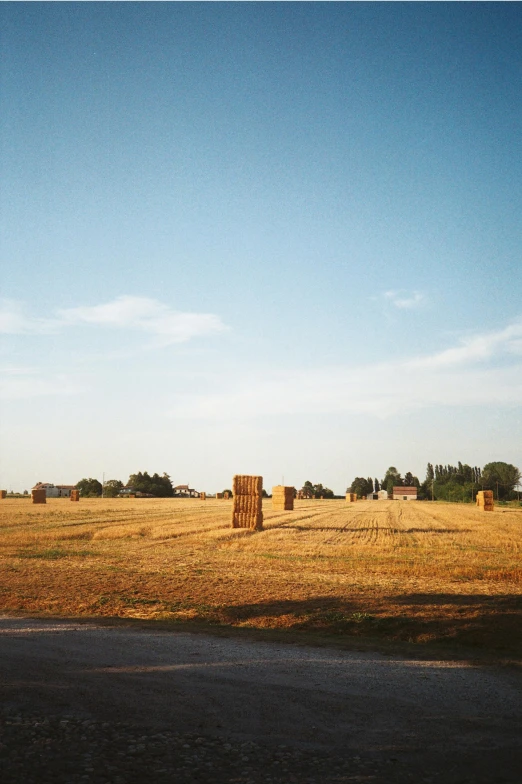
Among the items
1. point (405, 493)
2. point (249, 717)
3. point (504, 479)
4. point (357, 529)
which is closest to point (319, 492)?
point (405, 493)

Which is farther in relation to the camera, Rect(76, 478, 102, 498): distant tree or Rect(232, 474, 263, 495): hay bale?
Rect(76, 478, 102, 498): distant tree

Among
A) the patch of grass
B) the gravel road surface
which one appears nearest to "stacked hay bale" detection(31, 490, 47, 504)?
the patch of grass

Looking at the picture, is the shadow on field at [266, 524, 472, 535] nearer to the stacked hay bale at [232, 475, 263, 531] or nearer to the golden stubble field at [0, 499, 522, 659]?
the stacked hay bale at [232, 475, 263, 531]

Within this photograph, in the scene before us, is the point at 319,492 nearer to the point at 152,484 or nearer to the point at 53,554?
the point at 152,484

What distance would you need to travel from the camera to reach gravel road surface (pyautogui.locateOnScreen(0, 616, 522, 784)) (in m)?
6.05

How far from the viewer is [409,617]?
1362 cm

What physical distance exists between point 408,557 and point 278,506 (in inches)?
1691

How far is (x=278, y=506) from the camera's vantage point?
216ft

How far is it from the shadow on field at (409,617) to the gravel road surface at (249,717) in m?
2.16

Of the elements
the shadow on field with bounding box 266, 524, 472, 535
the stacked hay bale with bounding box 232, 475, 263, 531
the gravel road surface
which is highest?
the stacked hay bale with bounding box 232, 475, 263, 531

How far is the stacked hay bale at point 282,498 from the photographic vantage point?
65.9 metres

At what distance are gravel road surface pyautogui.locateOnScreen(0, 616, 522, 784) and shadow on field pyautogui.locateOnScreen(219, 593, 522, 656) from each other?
7.08 feet

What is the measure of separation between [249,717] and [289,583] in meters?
10.4

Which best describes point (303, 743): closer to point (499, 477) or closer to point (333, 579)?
point (333, 579)
